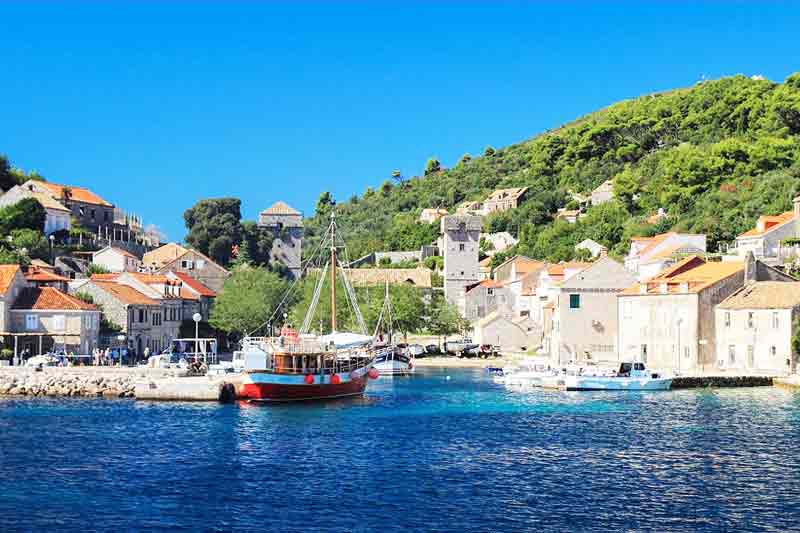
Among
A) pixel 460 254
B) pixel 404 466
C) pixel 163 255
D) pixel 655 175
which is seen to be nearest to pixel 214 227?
pixel 163 255

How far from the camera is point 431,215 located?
564ft

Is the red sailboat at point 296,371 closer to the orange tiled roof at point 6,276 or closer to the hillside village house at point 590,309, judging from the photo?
the orange tiled roof at point 6,276

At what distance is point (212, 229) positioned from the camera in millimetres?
126438

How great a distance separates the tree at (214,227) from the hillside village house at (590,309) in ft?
186

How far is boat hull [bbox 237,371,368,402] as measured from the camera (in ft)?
185

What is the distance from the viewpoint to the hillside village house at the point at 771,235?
87.1 metres

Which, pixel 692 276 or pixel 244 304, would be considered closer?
pixel 692 276

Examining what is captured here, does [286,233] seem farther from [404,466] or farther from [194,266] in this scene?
[404,466]

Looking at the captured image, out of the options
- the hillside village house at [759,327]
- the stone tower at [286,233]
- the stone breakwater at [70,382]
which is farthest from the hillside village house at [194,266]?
the hillside village house at [759,327]

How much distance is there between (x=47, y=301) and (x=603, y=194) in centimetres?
9414

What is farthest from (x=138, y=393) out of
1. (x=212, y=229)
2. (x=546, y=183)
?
(x=546, y=183)

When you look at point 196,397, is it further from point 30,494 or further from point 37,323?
→ point 30,494

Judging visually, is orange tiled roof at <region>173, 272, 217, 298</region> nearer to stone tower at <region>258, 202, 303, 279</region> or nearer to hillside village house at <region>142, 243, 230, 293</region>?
hillside village house at <region>142, 243, 230, 293</region>

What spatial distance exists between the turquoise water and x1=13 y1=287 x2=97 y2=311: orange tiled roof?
12617 millimetres
